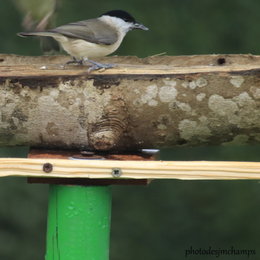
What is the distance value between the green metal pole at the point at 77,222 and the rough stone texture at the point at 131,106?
202 mm

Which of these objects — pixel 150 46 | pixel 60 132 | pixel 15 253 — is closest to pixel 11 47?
pixel 150 46

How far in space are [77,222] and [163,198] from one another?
11.7ft

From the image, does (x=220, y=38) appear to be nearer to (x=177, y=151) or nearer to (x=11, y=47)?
(x=177, y=151)

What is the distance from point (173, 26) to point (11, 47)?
4.00 ft

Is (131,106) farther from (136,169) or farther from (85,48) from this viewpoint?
(85,48)

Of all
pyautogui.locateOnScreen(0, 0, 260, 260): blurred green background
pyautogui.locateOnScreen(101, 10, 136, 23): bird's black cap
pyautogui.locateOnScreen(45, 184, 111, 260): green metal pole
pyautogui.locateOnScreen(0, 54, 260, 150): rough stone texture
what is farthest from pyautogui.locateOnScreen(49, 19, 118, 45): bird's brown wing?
pyautogui.locateOnScreen(0, 0, 260, 260): blurred green background

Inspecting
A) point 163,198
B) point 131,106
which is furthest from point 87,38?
point 163,198

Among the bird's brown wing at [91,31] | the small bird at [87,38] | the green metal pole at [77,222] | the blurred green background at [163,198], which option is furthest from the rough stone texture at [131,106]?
the blurred green background at [163,198]

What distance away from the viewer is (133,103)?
165 inches

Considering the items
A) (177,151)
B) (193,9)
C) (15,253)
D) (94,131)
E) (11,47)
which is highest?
(193,9)

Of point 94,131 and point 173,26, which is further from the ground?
point 173,26

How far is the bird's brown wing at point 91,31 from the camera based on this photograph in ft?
17.0

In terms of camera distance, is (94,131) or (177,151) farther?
(177,151)

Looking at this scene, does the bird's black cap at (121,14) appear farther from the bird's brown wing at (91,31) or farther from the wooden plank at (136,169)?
the wooden plank at (136,169)
